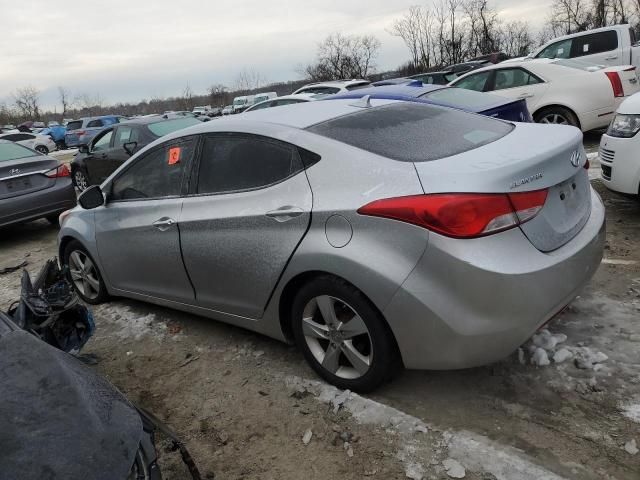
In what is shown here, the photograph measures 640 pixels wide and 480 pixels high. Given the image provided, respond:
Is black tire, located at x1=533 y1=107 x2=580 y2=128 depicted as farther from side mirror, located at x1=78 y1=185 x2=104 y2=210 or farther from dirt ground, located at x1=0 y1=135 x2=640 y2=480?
side mirror, located at x1=78 y1=185 x2=104 y2=210

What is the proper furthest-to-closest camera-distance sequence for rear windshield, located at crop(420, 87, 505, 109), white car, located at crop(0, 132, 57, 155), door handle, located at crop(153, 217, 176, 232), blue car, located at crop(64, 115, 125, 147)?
blue car, located at crop(64, 115, 125, 147) < white car, located at crop(0, 132, 57, 155) < rear windshield, located at crop(420, 87, 505, 109) < door handle, located at crop(153, 217, 176, 232)

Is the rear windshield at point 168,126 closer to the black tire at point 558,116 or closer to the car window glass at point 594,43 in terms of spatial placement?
the black tire at point 558,116

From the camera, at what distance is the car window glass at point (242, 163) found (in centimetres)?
303

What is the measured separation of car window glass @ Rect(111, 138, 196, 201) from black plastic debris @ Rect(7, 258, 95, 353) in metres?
0.84

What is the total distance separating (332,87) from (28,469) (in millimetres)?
12617

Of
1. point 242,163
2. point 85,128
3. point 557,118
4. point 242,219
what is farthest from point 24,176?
point 85,128

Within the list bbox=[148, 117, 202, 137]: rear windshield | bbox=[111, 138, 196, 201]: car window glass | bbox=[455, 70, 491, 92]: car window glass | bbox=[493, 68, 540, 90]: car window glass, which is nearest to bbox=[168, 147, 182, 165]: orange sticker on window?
bbox=[111, 138, 196, 201]: car window glass

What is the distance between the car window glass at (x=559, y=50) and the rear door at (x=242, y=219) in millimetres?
11337

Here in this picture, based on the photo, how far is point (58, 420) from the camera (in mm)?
1728

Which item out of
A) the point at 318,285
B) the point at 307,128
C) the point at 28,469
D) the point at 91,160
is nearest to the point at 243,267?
the point at 318,285

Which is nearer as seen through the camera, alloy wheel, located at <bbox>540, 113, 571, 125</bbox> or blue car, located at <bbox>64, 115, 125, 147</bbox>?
alloy wheel, located at <bbox>540, 113, 571, 125</bbox>

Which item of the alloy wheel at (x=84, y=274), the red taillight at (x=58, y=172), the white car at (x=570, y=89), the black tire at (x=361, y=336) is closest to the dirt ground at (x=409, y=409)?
the black tire at (x=361, y=336)

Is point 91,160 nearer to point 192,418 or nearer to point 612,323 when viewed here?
point 192,418

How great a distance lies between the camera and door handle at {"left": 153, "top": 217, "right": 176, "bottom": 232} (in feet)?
11.7
